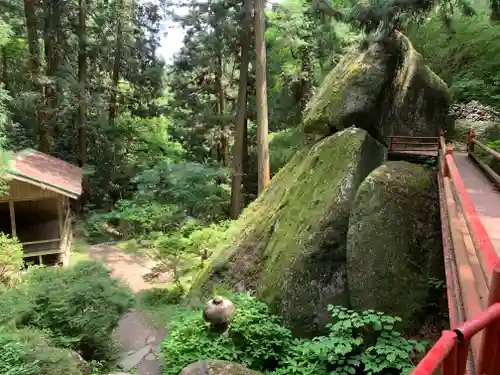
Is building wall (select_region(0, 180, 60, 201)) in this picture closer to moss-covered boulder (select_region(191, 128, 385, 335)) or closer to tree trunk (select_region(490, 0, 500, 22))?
moss-covered boulder (select_region(191, 128, 385, 335))

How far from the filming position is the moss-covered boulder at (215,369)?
22.3 ft

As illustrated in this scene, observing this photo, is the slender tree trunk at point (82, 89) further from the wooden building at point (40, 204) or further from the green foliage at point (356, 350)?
the green foliage at point (356, 350)

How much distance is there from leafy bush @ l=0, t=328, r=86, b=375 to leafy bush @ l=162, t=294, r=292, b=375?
73.8 inches

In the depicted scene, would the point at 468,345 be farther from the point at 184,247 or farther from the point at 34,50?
the point at 34,50

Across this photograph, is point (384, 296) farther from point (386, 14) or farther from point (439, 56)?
point (439, 56)

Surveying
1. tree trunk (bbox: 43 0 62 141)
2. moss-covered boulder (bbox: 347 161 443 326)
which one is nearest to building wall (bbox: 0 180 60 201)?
tree trunk (bbox: 43 0 62 141)

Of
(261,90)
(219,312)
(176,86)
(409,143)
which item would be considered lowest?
(219,312)

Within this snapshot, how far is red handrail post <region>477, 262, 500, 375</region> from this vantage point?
174 cm

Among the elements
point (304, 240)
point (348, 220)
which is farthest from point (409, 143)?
point (304, 240)

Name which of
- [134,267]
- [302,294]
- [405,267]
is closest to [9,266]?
[134,267]

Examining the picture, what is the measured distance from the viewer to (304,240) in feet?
28.5

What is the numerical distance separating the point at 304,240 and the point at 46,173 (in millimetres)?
10589

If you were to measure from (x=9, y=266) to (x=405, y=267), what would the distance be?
371 inches

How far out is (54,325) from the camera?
7773mm
